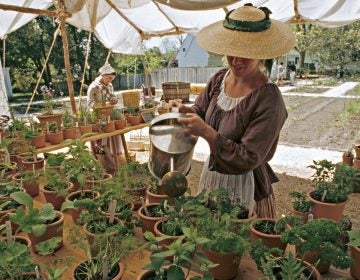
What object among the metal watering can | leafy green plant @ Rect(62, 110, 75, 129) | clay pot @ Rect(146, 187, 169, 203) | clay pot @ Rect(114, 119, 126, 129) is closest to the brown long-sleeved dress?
the metal watering can

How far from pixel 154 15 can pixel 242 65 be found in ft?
13.1

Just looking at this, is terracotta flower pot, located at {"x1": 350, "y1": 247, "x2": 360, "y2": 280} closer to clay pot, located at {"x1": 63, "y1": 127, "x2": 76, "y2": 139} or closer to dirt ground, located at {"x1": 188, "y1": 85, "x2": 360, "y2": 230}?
dirt ground, located at {"x1": 188, "y1": 85, "x2": 360, "y2": 230}

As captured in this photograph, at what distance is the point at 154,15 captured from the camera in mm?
4859

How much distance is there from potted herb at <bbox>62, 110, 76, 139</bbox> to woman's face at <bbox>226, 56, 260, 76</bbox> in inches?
85.8

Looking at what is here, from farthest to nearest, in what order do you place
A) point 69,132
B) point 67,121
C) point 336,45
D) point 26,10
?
point 336,45, point 26,10, point 67,121, point 69,132

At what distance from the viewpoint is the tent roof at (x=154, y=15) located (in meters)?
3.30

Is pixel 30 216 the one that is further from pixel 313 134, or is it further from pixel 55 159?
pixel 313 134

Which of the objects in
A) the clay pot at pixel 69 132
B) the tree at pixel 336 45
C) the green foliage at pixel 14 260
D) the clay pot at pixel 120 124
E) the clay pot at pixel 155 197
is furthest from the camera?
the tree at pixel 336 45

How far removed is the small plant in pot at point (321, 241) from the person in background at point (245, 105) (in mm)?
372

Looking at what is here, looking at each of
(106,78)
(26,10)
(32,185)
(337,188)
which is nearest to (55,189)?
(32,185)

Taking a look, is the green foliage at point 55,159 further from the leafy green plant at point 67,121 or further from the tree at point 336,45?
the tree at point 336,45

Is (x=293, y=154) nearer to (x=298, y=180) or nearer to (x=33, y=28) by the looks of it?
(x=298, y=180)

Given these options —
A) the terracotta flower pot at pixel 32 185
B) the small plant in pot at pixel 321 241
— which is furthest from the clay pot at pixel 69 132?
the small plant in pot at pixel 321 241

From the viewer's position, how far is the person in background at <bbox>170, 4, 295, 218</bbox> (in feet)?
3.78
